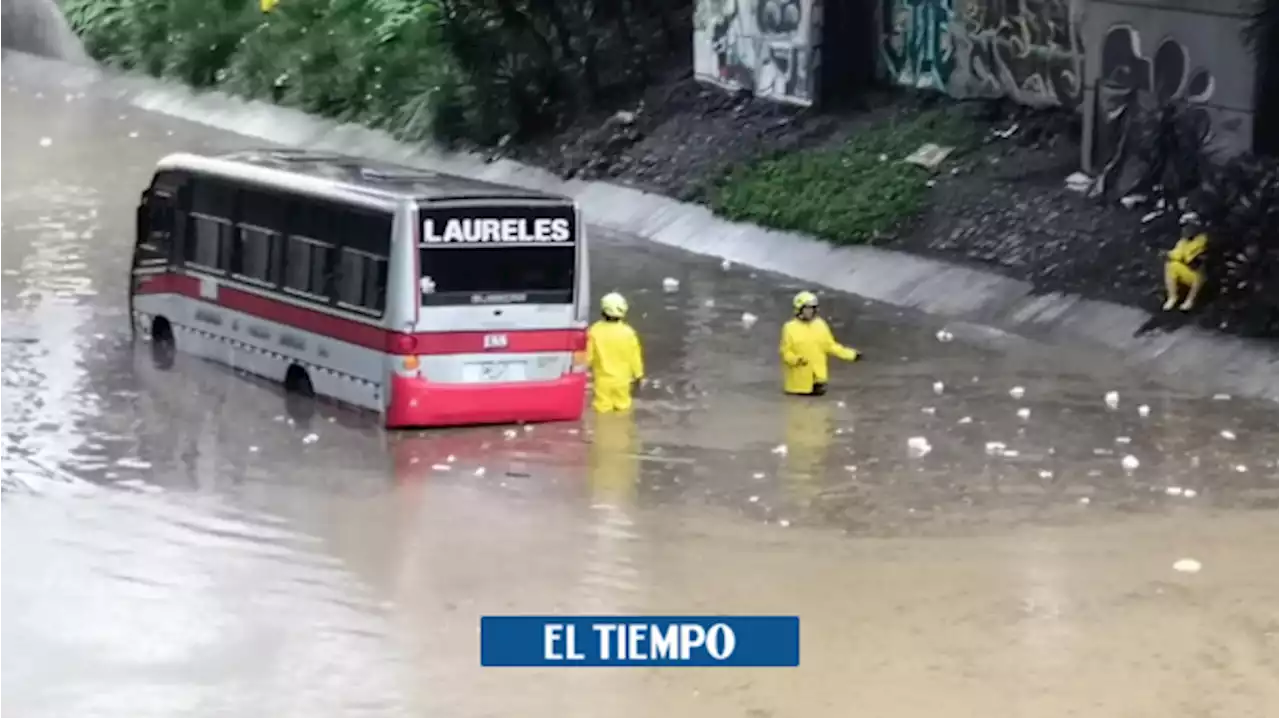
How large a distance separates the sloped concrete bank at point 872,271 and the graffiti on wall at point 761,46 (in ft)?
8.70

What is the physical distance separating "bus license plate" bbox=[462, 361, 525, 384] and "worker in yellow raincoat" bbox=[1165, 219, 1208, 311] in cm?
740

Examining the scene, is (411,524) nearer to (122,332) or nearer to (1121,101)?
(122,332)

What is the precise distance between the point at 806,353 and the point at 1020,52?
37.3 feet

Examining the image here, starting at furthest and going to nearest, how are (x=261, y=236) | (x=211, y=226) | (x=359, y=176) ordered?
1. (x=211, y=226)
2. (x=261, y=236)
3. (x=359, y=176)

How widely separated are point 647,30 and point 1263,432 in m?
20.1

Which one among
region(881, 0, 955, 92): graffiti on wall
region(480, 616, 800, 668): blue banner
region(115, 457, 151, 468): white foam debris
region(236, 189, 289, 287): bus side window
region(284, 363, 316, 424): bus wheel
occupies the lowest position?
region(284, 363, 316, 424): bus wheel

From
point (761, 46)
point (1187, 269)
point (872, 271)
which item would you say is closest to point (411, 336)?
point (1187, 269)

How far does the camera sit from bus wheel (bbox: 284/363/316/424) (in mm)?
22000

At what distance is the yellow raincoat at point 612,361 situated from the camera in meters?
21.6

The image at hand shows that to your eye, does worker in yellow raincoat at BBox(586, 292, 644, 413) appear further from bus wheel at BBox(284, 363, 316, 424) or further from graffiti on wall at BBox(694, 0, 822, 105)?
graffiti on wall at BBox(694, 0, 822, 105)

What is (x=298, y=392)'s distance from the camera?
73.6ft

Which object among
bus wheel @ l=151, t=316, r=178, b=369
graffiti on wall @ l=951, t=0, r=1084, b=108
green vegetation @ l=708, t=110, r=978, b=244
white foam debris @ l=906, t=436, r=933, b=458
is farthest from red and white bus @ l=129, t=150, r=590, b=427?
graffiti on wall @ l=951, t=0, r=1084, b=108

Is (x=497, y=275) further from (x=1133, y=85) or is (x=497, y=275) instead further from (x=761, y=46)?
(x=761, y=46)

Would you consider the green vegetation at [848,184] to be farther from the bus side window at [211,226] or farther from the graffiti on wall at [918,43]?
the bus side window at [211,226]
